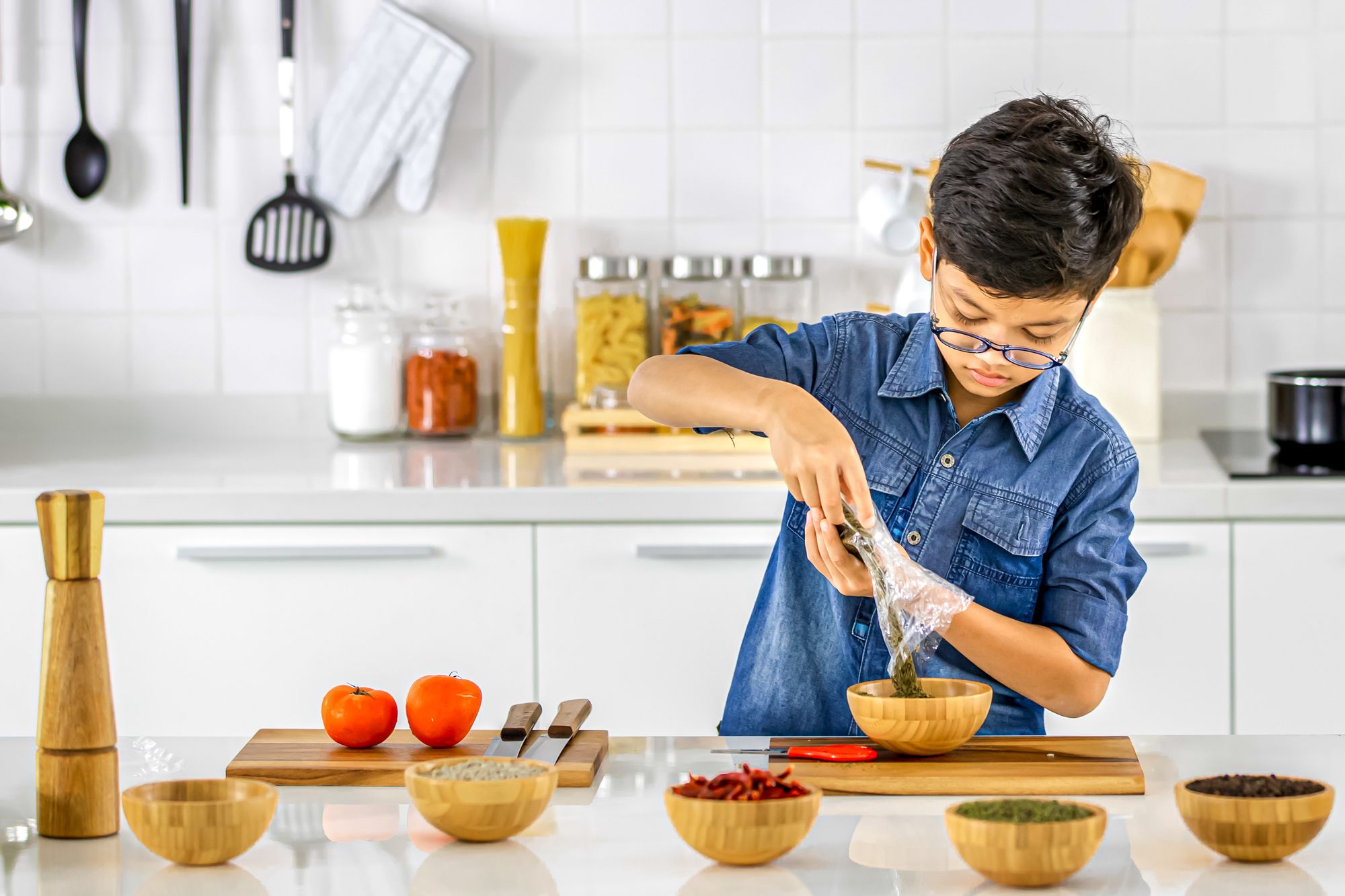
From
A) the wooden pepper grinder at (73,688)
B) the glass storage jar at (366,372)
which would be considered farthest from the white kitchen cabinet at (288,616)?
the wooden pepper grinder at (73,688)

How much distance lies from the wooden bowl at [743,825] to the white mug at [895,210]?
5.74 feet

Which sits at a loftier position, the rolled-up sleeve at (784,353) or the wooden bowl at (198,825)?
the rolled-up sleeve at (784,353)

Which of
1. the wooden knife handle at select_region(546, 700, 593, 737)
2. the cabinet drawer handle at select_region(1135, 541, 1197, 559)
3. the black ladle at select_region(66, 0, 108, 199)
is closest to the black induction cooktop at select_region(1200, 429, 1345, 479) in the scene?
the cabinet drawer handle at select_region(1135, 541, 1197, 559)

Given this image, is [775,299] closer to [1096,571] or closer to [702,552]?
[702,552]

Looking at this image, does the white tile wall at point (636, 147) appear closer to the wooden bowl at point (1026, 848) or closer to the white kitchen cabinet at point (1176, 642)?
the white kitchen cabinet at point (1176, 642)

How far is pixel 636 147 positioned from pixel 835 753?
167 centimetres

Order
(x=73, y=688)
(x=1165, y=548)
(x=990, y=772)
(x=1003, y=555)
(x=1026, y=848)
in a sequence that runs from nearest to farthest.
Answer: (x=1026, y=848)
(x=73, y=688)
(x=990, y=772)
(x=1003, y=555)
(x=1165, y=548)

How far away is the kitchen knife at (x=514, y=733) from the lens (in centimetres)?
110

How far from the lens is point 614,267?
2.42 metres

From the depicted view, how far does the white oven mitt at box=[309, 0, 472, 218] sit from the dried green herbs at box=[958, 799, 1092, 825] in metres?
1.88

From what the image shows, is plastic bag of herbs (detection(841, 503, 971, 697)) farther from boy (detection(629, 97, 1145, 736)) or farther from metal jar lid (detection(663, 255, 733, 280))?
metal jar lid (detection(663, 255, 733, 280))

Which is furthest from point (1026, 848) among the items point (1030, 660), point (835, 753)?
point (1030, 660)

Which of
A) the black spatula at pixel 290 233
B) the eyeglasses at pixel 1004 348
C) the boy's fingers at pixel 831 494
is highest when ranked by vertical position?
the black spatula at pixel 290 233

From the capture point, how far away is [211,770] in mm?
1113
